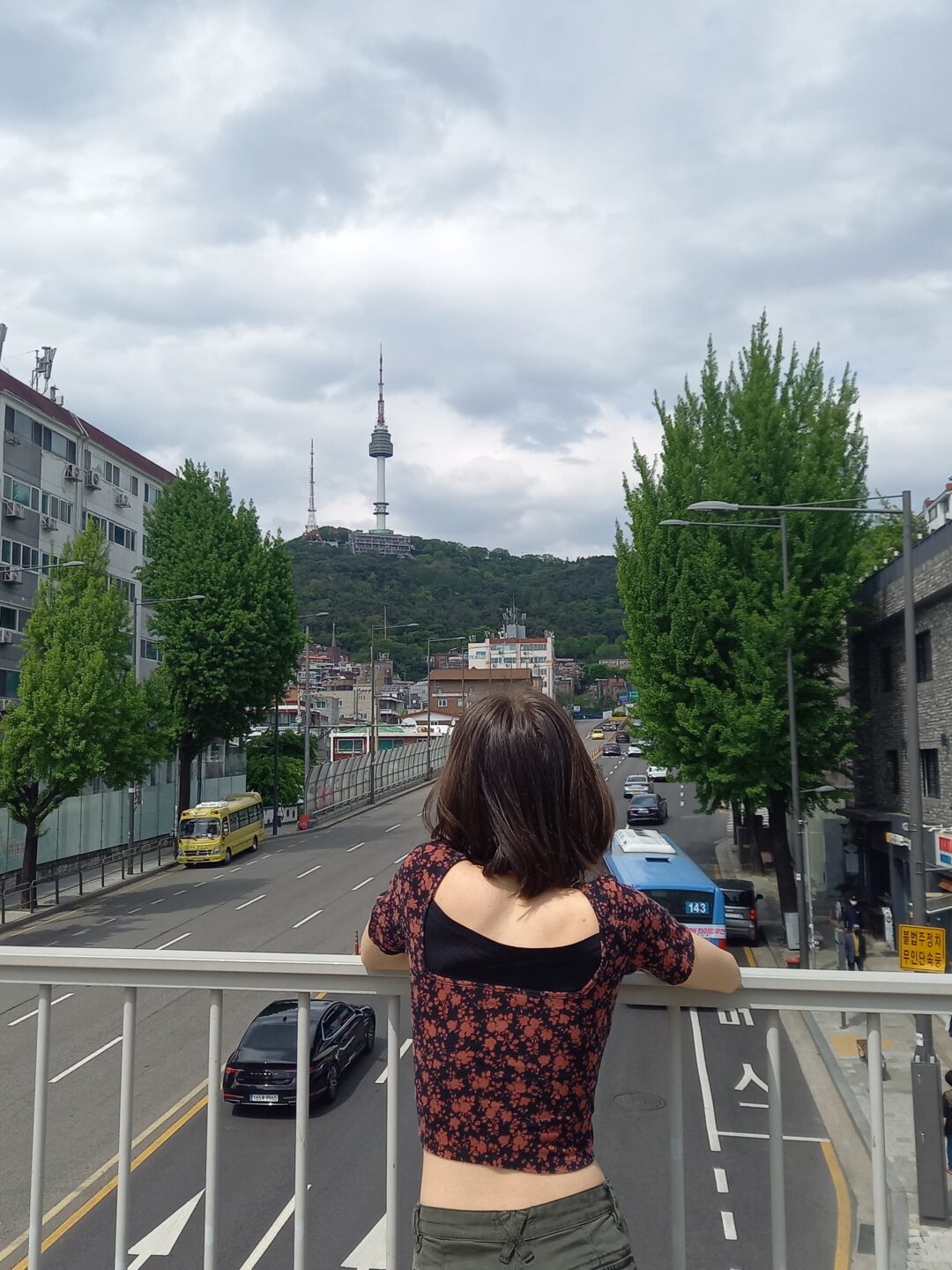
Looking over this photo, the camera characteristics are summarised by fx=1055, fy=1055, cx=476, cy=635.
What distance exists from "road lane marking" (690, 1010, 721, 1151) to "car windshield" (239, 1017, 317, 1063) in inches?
38.4

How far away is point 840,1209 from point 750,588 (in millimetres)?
21150

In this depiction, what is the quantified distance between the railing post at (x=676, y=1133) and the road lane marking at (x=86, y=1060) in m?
1.47

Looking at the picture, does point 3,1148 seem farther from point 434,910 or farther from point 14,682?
point 14,682

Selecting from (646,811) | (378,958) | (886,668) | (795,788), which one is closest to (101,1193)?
(378,958)

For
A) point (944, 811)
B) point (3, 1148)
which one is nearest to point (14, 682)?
point (944, 811)

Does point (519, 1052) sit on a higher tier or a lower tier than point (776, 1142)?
higher

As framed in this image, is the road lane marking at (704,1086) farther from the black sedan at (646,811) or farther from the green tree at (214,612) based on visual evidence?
the black sedan at (646,811)

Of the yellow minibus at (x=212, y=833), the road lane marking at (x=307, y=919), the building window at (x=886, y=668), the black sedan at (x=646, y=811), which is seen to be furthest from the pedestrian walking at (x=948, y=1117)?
the black sedan at (x=646, y=811)

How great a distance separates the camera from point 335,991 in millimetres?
2664

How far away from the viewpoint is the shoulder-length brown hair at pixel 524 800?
2.15 metres

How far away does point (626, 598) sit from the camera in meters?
25.3

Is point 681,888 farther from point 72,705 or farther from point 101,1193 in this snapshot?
point 72,705

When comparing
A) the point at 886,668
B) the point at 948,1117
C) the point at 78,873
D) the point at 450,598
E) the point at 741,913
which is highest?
the point at 450,598

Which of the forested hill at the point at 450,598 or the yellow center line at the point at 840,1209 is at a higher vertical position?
the forested hill at the point at 450,598
